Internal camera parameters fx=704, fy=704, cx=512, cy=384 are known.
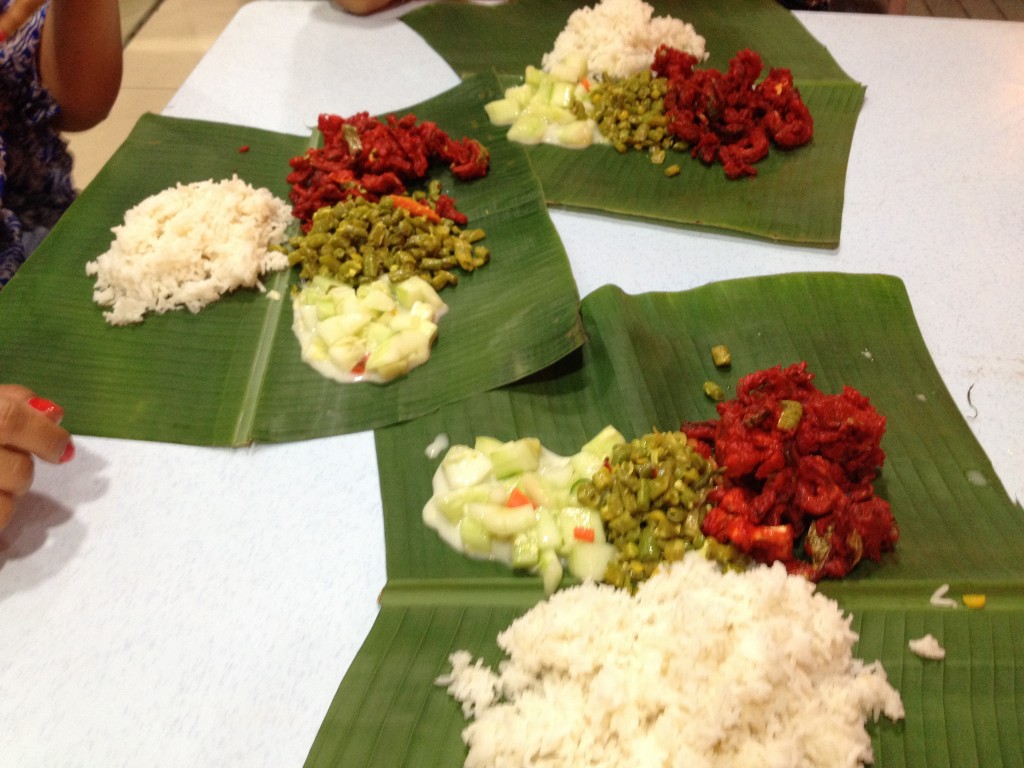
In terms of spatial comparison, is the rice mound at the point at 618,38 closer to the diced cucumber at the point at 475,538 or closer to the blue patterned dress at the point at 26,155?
the blue patterned dress at the point at 26,155

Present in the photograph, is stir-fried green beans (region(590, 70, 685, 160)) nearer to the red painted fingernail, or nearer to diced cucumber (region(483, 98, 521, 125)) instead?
diced cucumber (region(483, 98, 521, 125))

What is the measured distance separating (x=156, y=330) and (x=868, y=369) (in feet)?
7.34

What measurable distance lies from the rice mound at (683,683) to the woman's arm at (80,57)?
2667mm

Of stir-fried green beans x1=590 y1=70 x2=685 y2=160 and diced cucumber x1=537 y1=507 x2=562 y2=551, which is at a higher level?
stir-fried green beans x1=590 y1=70 x2=685 y2=160

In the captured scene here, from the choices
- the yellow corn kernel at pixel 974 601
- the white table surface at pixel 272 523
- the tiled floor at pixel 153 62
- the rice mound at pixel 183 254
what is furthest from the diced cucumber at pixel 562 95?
the tiled floor at pixel 153 62

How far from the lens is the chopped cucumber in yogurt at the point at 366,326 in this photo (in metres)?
2.15

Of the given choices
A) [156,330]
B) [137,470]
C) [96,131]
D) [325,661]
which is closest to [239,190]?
[156,330]

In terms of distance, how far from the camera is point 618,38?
11.0 feet

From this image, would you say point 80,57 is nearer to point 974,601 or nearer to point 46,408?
point 46,408

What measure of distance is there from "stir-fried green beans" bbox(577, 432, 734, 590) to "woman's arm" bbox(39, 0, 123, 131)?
254 cm

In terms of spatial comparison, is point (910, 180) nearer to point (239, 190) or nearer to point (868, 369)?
point (868, 369)

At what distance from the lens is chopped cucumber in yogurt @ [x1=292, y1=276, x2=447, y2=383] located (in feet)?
7.05

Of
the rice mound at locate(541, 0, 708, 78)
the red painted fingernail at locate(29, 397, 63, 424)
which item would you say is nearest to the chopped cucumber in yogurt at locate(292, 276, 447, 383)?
the red painted fingernail at locate(29, 397, 63, 424)

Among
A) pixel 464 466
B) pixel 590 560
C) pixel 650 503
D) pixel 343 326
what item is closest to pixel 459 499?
pixel 464 466
